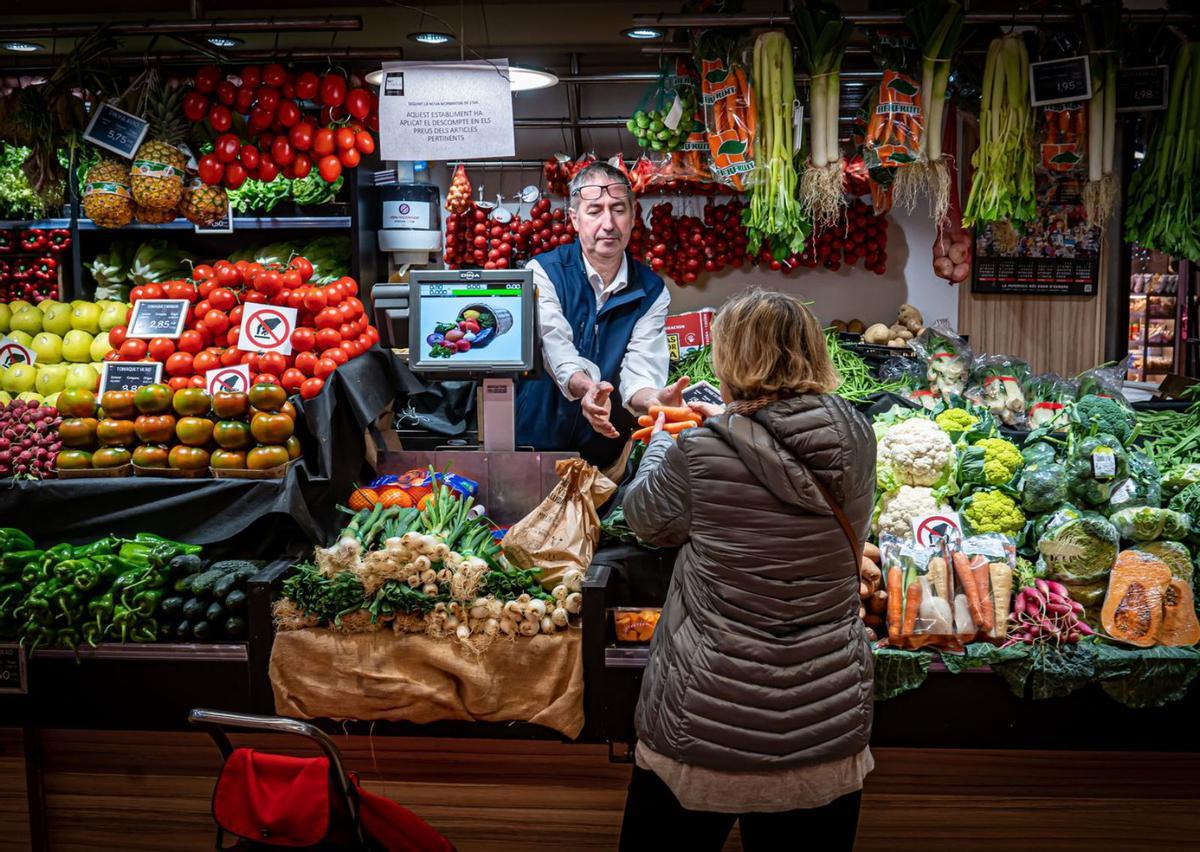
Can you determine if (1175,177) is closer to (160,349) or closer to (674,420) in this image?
(674,420)

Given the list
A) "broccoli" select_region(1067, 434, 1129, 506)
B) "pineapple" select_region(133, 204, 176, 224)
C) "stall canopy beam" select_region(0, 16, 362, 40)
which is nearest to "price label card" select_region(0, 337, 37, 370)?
"pineapple" select_region(133, 204, 176, 224)

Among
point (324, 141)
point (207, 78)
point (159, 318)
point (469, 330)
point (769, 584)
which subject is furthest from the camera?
point (324, 141)

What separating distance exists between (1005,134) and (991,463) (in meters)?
1.24

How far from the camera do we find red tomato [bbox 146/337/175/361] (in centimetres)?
336

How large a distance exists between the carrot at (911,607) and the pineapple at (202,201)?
3022 mm

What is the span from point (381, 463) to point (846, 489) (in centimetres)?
185

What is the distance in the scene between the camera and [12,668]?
2834 millimetres

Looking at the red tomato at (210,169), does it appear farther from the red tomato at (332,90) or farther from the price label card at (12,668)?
the price label card at (12,668)

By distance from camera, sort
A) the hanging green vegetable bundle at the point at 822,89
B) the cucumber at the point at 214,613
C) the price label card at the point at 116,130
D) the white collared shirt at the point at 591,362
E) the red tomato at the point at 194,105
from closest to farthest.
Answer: the cucumber at the point at 214,613, the hanging green vegetable bundle at the point at 822,89, the white collared shirt at the point at 591,362, the price label card at the point at 116,130, the red tomato at the point at 194,105

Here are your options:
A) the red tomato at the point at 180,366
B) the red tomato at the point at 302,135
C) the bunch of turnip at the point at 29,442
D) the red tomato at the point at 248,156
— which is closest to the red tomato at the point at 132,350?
the red tomato at the point at 180,366

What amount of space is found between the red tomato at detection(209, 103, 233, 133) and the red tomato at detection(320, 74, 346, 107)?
1.23ft

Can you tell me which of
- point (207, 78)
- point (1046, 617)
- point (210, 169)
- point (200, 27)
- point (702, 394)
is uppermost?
point (200, 27)

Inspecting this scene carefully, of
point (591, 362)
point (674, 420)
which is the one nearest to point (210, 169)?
point (591, 362)

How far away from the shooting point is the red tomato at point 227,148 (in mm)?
4074
